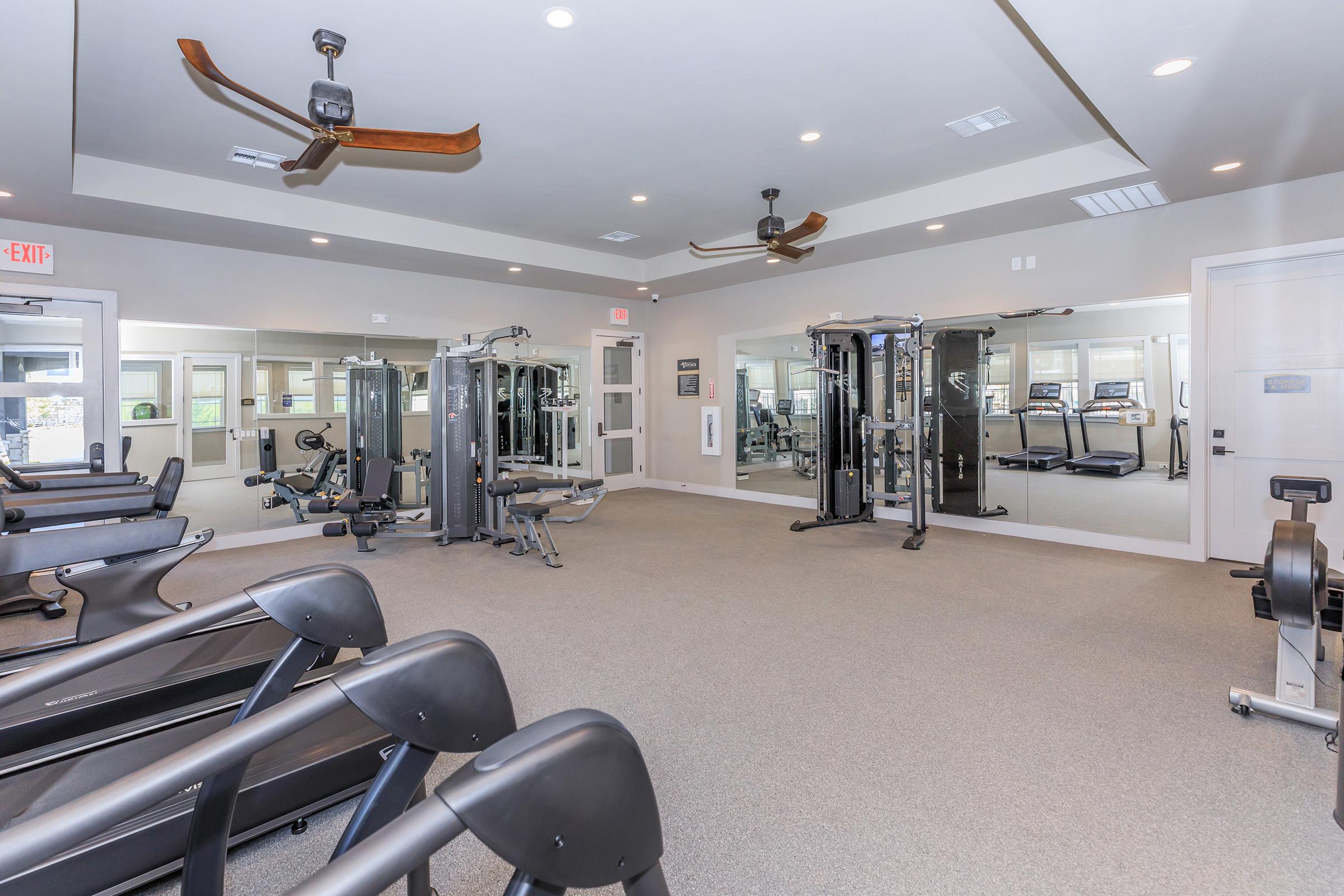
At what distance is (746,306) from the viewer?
8.12 meters

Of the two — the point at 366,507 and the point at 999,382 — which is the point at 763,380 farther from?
the point at 366,507

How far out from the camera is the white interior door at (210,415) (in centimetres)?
587

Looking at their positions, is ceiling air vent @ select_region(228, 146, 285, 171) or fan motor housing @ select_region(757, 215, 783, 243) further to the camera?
fan motor housing @ select_region(757, 215, 783, 243)

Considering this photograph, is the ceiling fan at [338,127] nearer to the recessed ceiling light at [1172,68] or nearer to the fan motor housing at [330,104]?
the fan motor housing at [330,104]

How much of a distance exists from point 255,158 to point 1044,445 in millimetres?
6836

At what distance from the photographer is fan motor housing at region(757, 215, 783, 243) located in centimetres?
550

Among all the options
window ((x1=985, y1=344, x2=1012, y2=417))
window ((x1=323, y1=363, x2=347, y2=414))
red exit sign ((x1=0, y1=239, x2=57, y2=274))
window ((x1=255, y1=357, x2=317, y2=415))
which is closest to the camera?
red exit sign ((x1=0, y1=239, x2=57, y2=274))

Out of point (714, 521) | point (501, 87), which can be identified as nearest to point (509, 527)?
point (714, 521)

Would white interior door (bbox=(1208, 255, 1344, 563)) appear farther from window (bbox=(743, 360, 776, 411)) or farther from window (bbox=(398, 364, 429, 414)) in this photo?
window (bbox=(398, 364, 429, 414))

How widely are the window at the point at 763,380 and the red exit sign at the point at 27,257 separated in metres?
6.74

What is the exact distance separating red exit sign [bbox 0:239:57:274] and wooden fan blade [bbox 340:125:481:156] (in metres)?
3.91

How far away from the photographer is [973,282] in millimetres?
6125

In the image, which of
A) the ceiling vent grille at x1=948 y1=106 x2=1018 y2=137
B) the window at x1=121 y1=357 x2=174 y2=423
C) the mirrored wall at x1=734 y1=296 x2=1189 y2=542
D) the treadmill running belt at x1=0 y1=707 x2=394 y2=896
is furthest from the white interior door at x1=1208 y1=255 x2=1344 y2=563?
the window at x1=121 y1=357 x2=174 y2=423

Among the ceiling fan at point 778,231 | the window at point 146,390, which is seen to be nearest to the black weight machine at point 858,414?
the ceiling fan at point 778,231
